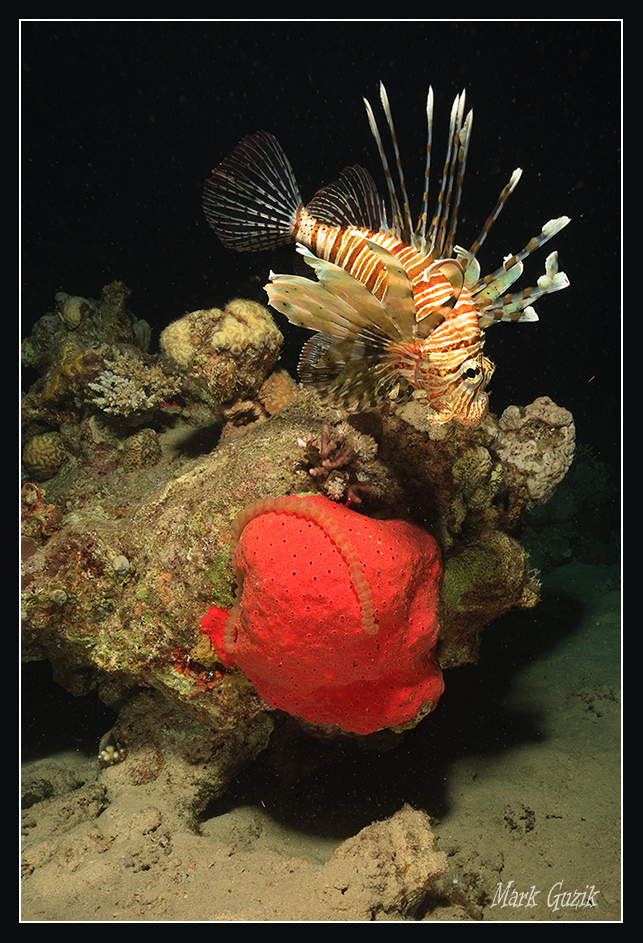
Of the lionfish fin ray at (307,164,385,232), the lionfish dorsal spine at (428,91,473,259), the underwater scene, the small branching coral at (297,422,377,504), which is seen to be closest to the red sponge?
the underwater scene

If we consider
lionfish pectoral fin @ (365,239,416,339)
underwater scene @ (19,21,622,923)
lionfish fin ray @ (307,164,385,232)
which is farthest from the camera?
lionfish fin ray @ (307,164,385,232)

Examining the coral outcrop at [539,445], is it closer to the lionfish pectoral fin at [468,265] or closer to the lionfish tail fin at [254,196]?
the lionfish pectoral fin at [468,265]

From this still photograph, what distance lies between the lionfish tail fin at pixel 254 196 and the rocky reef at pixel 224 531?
1012mm

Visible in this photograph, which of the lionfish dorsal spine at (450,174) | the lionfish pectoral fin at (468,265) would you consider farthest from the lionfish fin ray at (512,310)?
the lionfish dorsal spine at (450,174)

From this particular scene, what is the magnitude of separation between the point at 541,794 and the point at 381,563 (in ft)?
9.91

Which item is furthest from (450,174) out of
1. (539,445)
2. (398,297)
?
(539,445)

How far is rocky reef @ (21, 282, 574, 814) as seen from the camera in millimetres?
2730

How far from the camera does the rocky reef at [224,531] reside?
107 inches

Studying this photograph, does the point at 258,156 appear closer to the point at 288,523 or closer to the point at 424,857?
the point at 288,523

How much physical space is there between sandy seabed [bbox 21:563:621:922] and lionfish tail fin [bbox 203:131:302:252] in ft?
13.7

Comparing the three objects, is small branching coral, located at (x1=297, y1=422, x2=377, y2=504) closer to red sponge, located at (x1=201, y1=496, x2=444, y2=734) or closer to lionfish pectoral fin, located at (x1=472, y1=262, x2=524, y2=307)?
red sponge, located at (x1=201, y1=496, x2=444, y2=734)

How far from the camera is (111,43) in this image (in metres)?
10.6

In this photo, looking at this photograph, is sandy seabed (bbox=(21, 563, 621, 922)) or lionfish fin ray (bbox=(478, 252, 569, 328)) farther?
sandy seabed (bbox=(21, 563, 621, 922))

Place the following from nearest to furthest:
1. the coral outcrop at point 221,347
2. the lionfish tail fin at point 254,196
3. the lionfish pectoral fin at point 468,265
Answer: the lionfish pectoral fin at point 468,265
the lionfish tail fin at point 254,196
the coral outcrop at point 221,347
